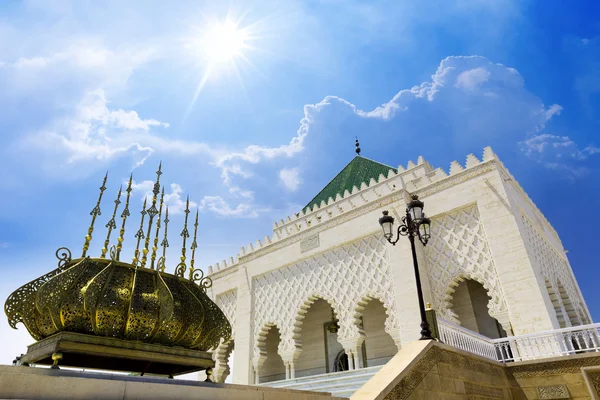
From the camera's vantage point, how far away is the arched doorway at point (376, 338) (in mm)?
10250

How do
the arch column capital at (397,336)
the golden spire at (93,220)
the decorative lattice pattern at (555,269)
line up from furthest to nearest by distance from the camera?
the decorative lattice pattern at (555,269) → the arch column capital at (397,336) → the golden spire at (93,220)

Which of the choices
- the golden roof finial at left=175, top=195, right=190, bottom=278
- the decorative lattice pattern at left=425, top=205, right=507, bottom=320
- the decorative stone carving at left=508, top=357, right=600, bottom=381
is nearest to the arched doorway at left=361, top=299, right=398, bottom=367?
the decorative lattice pattern at left=425, top=205, right=507, bottom=320

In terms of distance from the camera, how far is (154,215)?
2795 mm

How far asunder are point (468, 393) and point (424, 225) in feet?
7.14

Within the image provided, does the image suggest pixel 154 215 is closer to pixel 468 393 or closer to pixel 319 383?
pixel 468 393

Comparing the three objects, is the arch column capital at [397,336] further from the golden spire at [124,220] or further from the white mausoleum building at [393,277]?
the golden spire at [124,220]

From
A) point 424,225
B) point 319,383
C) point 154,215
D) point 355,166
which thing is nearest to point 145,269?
point 154,215

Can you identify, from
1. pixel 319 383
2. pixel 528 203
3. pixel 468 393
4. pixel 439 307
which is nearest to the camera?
pixel 468 393

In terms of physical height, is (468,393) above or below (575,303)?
below

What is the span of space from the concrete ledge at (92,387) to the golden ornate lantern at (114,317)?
126mm

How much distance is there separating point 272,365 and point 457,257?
7.70 metres

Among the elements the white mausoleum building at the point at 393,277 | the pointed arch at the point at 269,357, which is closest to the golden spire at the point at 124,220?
the white mausoleum building at the point at 393,277

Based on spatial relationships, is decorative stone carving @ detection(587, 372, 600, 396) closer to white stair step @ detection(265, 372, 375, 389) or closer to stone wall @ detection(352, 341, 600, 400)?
stone wall @ detection(352, 341, 600, 400)

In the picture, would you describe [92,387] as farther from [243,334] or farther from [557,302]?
[243,334]
